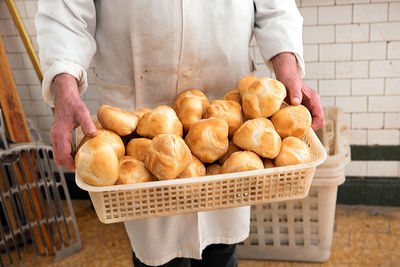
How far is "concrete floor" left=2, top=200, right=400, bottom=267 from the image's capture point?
2.10 metres

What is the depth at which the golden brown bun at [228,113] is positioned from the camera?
43.5 inches

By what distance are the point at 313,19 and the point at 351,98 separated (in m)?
0.48

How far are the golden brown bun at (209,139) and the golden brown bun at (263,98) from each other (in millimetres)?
89

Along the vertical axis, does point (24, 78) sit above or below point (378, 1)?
below

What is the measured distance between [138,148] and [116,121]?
0.29ft

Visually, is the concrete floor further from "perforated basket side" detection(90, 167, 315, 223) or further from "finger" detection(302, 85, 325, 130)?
"perforated basket side" detection(90, 167, 315, 223)

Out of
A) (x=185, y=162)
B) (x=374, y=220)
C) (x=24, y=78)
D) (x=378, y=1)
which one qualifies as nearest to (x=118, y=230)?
(x=24, y=78)

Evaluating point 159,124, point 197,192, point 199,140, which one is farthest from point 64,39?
point 197,192

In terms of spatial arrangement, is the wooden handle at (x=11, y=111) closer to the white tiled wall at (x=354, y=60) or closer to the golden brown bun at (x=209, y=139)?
the white tiled wall at (x=354, y=60)

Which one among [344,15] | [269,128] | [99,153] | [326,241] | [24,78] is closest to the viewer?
[99,153]

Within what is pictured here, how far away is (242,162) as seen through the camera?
0.97 metres

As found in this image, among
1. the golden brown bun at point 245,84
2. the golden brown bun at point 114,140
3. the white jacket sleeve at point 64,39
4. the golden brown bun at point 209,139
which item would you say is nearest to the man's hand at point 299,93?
the golden brown bun at point 245,84

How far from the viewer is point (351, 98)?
7.71 ft

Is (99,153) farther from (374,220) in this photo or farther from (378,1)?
(374,220)
